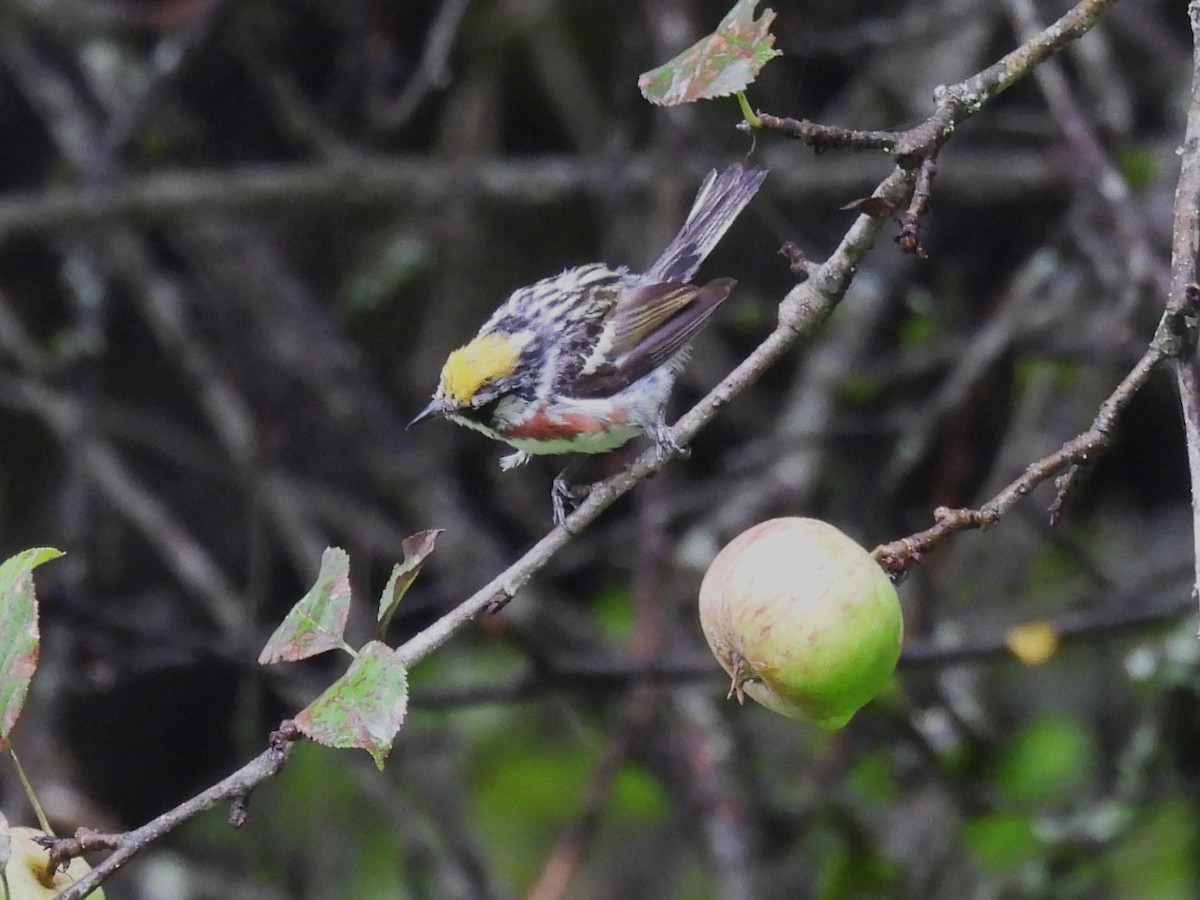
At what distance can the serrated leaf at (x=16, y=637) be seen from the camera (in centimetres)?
201

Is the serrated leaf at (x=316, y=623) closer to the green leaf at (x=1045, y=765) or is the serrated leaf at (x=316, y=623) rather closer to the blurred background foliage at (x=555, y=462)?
the blurred background foliage at (x=555, y=462)

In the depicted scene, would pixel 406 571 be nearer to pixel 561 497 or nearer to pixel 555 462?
pixel 561 497

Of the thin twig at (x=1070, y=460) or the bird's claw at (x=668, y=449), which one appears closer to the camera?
the thin twig at (x=1070, y=460)

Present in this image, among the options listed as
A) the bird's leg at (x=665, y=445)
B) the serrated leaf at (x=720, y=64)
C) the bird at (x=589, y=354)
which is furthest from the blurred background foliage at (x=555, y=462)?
the serrated leaf at (x=720, y=64)

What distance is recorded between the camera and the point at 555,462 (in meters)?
6.41

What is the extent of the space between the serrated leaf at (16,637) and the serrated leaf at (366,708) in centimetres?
42

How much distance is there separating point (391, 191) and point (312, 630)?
3461 mm

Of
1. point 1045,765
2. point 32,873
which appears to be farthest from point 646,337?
point 1045,765

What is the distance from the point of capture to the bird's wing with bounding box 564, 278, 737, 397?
11.2 ft

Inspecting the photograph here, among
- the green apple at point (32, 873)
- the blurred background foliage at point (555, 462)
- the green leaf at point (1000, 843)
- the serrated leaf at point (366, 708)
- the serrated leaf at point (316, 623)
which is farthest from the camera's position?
the green leaf at point (1000, 843)

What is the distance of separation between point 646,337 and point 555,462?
2.94 m

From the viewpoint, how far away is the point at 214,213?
17.4 ft

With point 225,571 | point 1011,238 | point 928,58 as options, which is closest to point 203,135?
point 225,571

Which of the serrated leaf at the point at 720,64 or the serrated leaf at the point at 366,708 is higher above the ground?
the serrated leaf at the point at 720,64
